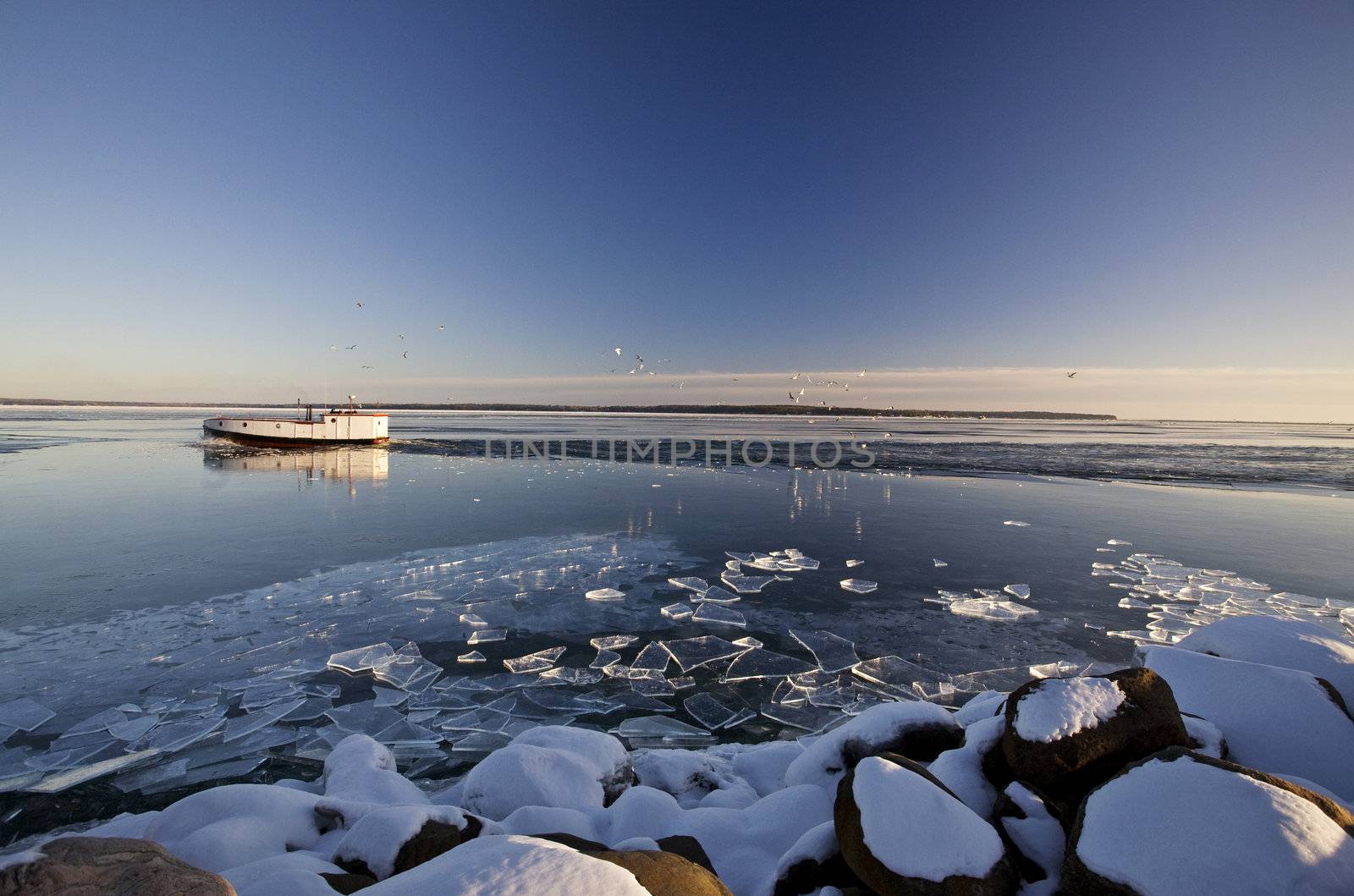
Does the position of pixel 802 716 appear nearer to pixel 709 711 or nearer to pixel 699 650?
pixel 709 711

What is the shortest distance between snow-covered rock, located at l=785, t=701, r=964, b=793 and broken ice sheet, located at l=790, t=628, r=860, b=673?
5.90ft

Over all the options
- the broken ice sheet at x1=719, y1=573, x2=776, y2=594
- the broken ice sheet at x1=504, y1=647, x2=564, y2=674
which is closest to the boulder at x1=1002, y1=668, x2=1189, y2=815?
the broken ice sheet at x1=504, y1=647, x2=564, y2=674

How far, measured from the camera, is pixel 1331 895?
1.78m

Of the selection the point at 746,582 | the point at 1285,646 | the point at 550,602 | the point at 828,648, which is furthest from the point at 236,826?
the point at 746,582

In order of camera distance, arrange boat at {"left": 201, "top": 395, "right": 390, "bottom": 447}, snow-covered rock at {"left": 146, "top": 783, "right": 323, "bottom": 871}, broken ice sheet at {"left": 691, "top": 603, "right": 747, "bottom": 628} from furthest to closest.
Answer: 1. boat at {"left": 201, "top": 395, "right": 390, "bottom": 447}
2. broken ice sheet at {"left": 691, "top": 603, "right": 747, "bottom": 628}
3. snow-covered rock at {"left": 146, "top": 783, "right": 323, "bottom": 871}

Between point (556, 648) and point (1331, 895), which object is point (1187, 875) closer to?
point (1331, 895)

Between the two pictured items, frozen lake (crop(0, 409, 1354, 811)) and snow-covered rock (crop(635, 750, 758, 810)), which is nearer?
snow-covered rock (crop(635, 750, 758, 810))

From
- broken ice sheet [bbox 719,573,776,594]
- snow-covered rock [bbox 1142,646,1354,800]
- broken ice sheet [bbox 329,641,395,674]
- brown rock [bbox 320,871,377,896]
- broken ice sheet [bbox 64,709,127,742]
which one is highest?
snow-covered rock [bbox 1142,646,1354,800]

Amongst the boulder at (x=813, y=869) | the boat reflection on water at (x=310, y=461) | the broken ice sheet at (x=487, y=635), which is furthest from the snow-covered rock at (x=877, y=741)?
the boat reflection on water at (x=310, y=461)

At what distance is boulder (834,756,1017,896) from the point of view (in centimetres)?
212

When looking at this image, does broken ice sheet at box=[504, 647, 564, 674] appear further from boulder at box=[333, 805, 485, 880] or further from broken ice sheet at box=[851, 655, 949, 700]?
broken ice sheet at box=[851, 655, 949, 700]

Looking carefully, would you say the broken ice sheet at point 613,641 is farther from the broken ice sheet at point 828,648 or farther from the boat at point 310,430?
the boat at point 310,430

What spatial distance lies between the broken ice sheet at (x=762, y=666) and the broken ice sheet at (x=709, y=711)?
0.42 metres

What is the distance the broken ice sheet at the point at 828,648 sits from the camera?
5315 millimetres
